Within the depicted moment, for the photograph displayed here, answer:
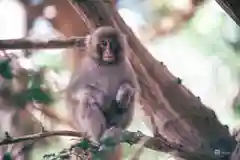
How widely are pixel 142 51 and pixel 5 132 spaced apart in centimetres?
50

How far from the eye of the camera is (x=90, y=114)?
161 cm

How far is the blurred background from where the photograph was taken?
5.41 feet

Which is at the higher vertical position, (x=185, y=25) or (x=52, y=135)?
(x=185, y=25)

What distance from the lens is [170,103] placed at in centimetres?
165

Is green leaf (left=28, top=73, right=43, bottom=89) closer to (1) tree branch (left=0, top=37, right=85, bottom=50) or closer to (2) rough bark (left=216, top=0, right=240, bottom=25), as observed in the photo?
(1) tree branch (left=0, top=37, right=85, bottom=50)

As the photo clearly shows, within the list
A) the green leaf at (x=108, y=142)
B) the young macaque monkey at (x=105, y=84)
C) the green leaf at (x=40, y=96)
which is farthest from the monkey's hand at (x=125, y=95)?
the green leaf at (x=40, y=96)

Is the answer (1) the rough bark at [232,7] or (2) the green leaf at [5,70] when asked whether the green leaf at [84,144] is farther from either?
(1) the rough bark at [232,7]

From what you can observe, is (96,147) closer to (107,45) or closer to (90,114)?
(90,114)

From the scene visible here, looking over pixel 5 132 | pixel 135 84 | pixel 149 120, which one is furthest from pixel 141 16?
pixel 5 132

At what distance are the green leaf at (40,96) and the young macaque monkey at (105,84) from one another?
6cm

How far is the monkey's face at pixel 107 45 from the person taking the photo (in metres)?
1.62

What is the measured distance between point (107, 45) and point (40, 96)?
0.27 meters

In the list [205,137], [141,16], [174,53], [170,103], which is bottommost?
[205,137]

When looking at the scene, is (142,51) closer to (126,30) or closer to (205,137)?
(126,30)
